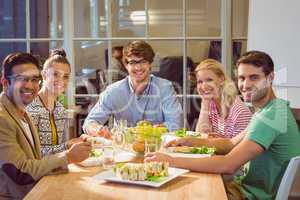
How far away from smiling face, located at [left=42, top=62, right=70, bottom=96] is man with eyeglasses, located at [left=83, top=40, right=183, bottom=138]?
312 mm

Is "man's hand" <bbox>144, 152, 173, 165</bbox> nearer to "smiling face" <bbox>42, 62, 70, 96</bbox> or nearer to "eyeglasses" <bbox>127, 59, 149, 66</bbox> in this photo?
"smiling face" <bbox>42, 62, 70, 96</bbox>

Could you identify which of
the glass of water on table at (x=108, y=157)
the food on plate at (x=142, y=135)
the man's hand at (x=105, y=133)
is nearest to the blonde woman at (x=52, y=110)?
the man's hand at (x=105, y=133)

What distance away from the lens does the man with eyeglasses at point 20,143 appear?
5.80ft

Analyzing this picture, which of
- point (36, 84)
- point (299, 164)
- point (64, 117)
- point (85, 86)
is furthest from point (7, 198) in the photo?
point (85, 86)

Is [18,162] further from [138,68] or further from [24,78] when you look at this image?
[138,68]

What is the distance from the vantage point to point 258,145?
1.92 metres

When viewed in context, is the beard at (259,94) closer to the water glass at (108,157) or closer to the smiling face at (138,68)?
the water glass at (108,157)

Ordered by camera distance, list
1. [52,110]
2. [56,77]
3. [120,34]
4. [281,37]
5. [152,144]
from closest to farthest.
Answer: [152,144] → [52,110] → [56,77] → [281,37] → [120,34]

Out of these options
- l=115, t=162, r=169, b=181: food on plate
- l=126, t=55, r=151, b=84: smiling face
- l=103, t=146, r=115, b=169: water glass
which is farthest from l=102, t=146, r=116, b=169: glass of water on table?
l=126, t=55, r=151, b=84: smiling face

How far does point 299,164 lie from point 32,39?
2786 mm

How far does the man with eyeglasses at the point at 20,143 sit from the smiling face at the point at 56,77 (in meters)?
0.69

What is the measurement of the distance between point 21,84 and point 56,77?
0.85 m

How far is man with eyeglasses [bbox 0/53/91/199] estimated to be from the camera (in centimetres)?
177

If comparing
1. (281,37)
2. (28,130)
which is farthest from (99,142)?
(281,37)
